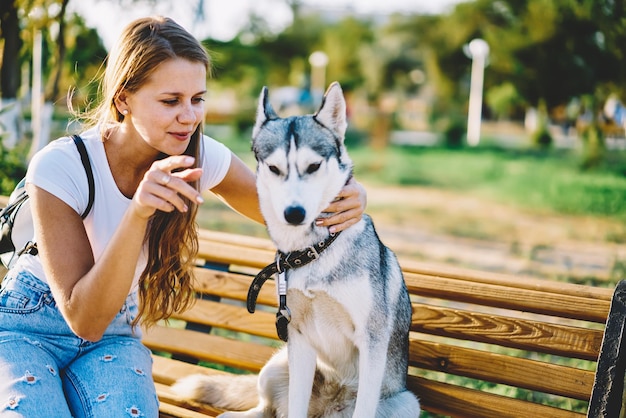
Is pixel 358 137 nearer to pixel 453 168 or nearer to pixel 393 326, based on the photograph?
pixel 453 168

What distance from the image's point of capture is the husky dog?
89.0 inches

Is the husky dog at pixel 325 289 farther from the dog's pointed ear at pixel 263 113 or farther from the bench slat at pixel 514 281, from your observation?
the bench slat at pixel 514 281

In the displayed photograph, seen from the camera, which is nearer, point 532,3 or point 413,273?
point 413,273

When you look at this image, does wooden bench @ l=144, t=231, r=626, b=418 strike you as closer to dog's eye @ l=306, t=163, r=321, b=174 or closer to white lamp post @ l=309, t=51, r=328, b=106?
dog's eye @ l=306, t=163, r=321, b=174

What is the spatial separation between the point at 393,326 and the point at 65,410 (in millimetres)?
1158

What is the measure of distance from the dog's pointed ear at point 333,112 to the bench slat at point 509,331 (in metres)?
0.81

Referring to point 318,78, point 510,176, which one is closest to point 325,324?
point 510,176

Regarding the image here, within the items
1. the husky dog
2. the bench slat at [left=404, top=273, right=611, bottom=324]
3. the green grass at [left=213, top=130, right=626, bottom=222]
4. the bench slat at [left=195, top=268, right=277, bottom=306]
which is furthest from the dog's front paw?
the green grass at [left=213, top=130, right=626, bottom=222]

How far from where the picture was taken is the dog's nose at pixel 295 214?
215 centimetres

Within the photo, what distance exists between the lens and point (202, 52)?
92.0 inches

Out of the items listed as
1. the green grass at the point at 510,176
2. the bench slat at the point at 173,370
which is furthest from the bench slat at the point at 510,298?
the green grass at the point at 510,176

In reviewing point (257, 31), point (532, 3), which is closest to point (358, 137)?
point (532, 3)

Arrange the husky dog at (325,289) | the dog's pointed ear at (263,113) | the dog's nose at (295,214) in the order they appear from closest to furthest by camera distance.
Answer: the dog's nose at (295,214), the husky dog at (325,289), the dog's pointed ear at (263,113)

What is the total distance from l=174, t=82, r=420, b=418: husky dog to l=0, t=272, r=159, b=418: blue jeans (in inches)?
18.4
